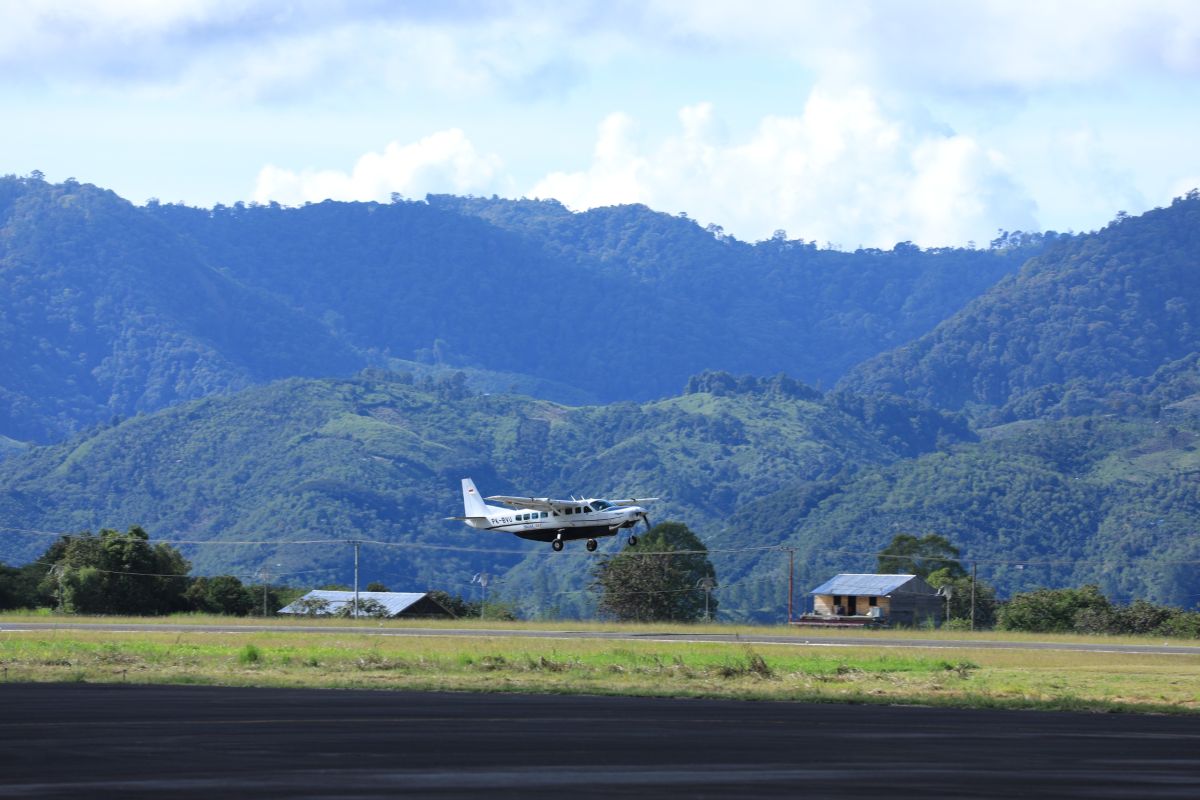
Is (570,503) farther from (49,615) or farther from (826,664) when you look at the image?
(49,615)

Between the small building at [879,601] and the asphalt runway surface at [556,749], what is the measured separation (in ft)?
308

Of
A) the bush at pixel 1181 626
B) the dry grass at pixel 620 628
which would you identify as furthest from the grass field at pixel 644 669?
the bush at pixel 1181 626

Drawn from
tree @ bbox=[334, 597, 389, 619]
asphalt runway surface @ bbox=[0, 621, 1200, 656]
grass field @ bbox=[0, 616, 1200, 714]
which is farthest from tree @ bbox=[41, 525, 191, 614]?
grass field @ bbox=[0, 616, 1200, 714]

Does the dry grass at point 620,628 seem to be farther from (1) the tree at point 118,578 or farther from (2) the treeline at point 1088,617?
(2) the treeline at point 1088,617

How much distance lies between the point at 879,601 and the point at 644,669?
84950mm

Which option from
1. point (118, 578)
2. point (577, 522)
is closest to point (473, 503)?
point (577, 522)

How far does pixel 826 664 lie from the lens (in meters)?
64.8

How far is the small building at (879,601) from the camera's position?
459ft

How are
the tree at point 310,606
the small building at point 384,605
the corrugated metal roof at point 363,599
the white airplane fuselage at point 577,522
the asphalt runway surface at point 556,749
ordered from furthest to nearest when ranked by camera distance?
the corrugated metal roof at point 363,599 < the tree at point 310,606 < the small building at point 384,605 < the white airplane fuselage at point 577,522 < the asphalt runway surface at point 556,749

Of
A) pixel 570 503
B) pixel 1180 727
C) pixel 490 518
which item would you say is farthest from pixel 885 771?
pixel 490 518

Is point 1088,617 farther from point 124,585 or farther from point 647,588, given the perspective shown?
point 124,585

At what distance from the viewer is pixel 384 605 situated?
4914 inches

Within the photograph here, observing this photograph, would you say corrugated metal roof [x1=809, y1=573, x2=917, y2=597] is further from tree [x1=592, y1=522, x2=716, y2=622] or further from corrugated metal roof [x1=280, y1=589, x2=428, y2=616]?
corrugated metal roof [x1=280, y1=589, x2=428, y2=616]

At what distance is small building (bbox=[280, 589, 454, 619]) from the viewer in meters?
123
